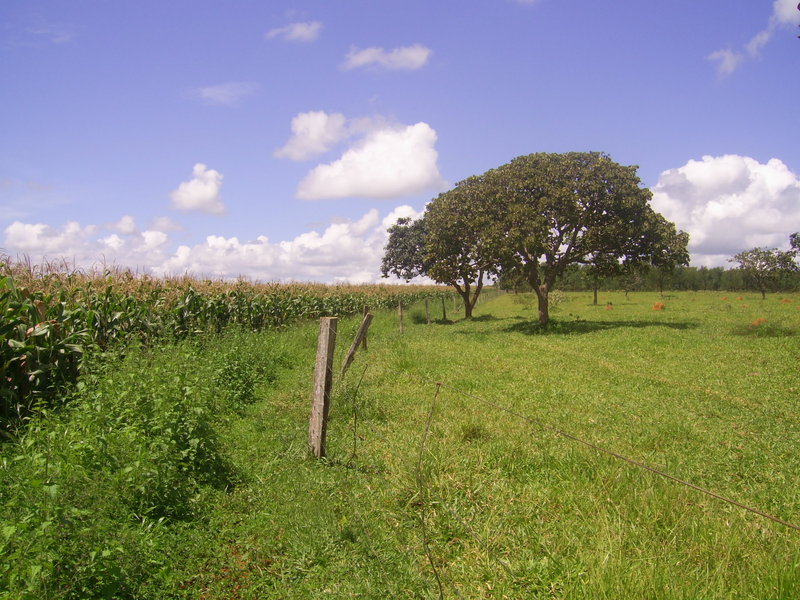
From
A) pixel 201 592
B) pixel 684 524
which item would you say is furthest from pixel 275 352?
pixel 684 524

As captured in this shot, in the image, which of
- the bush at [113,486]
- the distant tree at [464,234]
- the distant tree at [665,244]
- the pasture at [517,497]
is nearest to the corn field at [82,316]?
the bush at [113,486]

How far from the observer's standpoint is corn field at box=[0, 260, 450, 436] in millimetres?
7305

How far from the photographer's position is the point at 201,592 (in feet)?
12.9

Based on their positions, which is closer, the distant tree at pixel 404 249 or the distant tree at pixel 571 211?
the distant tree at pixel 571 211

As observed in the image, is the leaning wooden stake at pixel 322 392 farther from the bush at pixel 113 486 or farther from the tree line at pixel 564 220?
the tree line at pixel 564 220

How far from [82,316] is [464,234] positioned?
1990 centimetres

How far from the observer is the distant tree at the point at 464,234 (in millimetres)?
23656

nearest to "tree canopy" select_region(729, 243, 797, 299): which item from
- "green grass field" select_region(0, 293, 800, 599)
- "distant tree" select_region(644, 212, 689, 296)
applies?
"distant tree" select_region(644, 212, 689, 296)

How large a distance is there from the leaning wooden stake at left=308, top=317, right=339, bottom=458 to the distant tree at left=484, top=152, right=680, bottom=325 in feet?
56.9

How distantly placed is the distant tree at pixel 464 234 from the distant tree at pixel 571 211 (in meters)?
0.71

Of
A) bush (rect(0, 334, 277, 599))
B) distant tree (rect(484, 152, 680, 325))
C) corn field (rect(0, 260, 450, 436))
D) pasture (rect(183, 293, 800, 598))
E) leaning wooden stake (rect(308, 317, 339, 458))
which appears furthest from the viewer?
distant tree (rect(484, 152, 680, 325))

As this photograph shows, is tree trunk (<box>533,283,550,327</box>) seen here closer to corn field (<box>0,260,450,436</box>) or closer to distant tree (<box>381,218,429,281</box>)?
corn field (<box>0,260,450,436</box>)

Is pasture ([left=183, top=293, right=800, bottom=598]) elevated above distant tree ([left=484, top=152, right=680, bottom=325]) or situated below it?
below

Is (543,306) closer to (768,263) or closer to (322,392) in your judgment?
(322,392)
